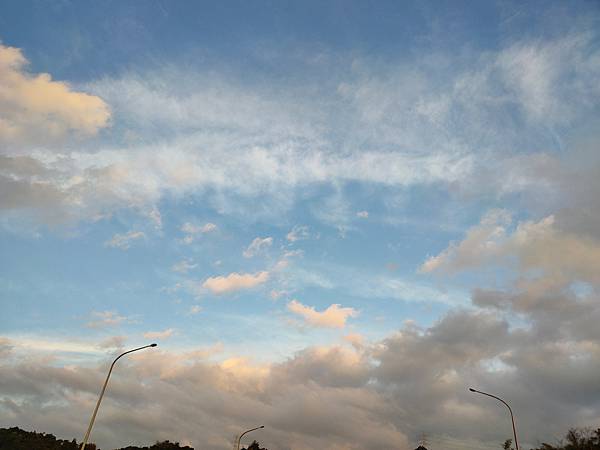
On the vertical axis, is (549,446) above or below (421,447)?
below

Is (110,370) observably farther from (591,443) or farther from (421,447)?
(421,447)

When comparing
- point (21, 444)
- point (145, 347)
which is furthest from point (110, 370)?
point (21, 444)

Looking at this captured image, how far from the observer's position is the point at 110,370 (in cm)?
3678

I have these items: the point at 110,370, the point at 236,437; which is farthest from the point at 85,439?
the point at 236,437

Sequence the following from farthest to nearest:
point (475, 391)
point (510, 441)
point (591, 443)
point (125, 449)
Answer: point (125, 449)
point (510, 441)
point (591, 443)
point (475, 391)

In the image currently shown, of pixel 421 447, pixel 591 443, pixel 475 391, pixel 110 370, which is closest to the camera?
pixel 110 370

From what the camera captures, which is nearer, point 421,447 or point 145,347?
point 145,347

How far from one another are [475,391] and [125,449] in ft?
514

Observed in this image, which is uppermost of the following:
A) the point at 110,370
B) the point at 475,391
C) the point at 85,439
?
the point at 475,391

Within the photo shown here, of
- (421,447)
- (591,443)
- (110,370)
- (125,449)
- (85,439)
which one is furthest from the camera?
(421,447)

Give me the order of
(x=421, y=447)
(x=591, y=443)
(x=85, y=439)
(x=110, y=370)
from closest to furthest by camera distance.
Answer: (x=85, y=439) < (x=110, y=370) < (x=591, y=443) < (x=421, y=447)

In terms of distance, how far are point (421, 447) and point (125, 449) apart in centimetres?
Answer: 12476

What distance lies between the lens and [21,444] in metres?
107

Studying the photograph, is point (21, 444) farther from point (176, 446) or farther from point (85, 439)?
point (85, 439)
